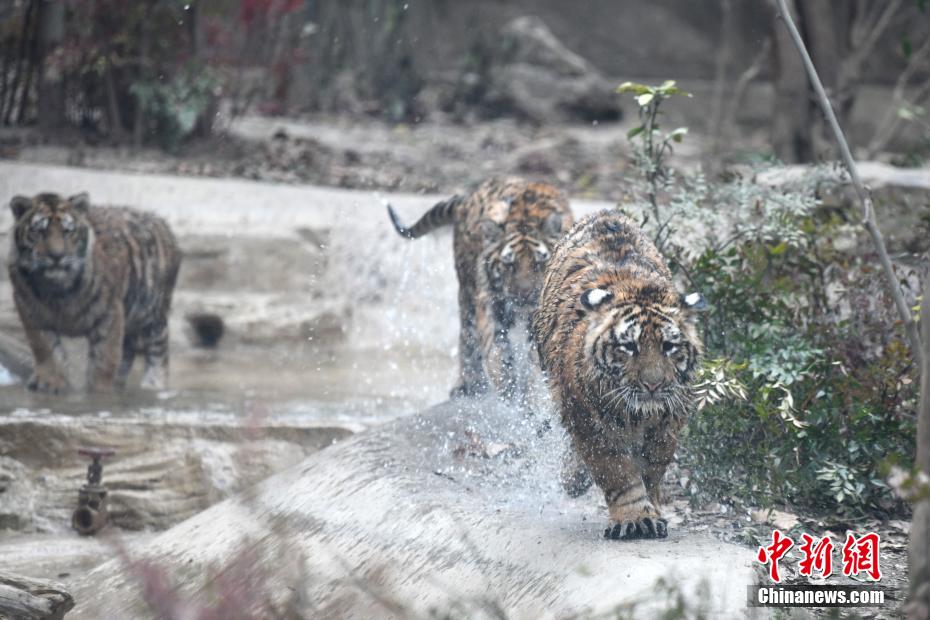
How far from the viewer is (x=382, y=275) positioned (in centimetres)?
921

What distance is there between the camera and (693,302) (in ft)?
13.6

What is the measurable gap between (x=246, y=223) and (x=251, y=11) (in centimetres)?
416

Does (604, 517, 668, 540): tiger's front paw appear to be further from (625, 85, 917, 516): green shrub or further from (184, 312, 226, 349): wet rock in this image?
(184, 312, 226, 349): wet rock

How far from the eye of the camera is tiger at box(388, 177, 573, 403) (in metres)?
5.94

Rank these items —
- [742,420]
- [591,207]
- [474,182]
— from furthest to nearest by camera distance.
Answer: [474,182] < [591,207] < [742,420]

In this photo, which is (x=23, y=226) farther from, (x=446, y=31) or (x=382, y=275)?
(x=446, y=31)

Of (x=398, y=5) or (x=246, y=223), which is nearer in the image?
(x=246, y=223)

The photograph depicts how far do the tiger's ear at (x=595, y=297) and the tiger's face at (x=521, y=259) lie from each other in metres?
1.77

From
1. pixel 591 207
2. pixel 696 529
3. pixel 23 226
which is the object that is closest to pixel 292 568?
pixel 696 529

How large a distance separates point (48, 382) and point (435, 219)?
2.61m

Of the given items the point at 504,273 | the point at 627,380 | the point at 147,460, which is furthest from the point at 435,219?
the point at 627,380

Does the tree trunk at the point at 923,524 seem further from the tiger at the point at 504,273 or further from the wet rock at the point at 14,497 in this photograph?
the wet rock at the point at 14,497

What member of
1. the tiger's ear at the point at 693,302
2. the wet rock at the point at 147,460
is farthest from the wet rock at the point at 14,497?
the tiger's ear at the point at 693,302

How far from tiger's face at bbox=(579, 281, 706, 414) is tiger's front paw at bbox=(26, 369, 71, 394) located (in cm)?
434
